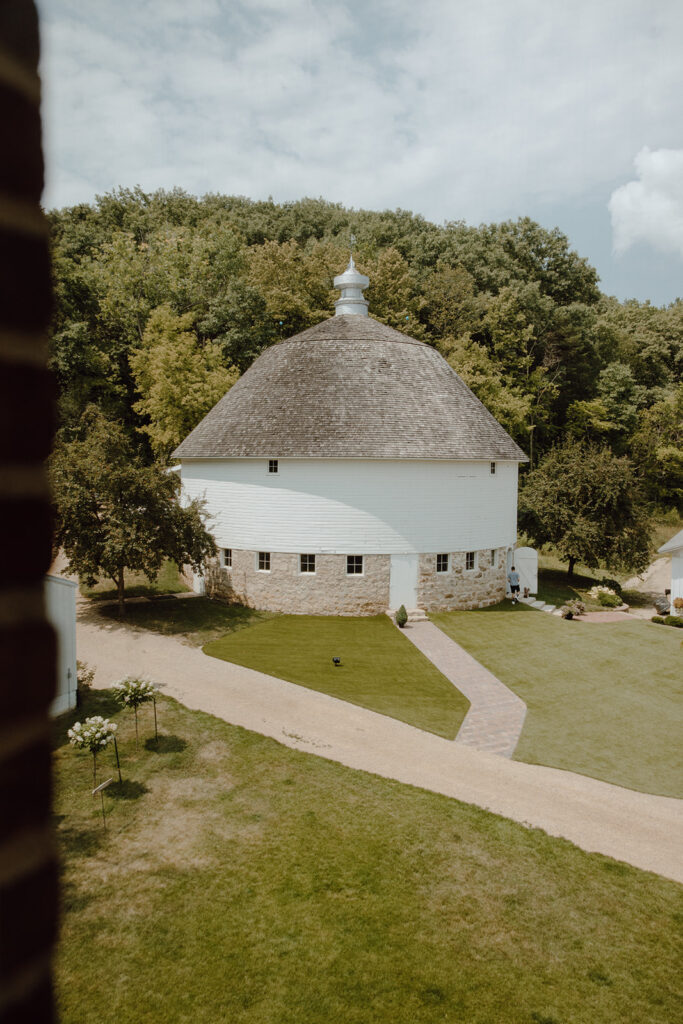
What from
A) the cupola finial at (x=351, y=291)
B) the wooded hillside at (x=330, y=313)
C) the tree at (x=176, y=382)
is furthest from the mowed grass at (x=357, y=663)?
the wooded hillside at (x=330, y=313)

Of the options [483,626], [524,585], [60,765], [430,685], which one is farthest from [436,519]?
[60,765]

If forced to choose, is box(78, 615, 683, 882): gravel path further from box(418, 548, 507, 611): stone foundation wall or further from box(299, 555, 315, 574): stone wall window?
box(418, 548, 507, 611): stone foundation wall

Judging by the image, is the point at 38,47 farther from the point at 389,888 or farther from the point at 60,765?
the point at 60,765

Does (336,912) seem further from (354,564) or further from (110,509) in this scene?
(354,564)

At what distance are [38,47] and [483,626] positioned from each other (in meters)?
26.4

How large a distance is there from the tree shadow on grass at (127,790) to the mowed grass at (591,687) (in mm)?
8406

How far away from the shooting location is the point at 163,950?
863 centimetres

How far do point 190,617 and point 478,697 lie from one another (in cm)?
1220

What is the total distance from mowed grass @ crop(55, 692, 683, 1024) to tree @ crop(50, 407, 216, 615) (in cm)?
1052

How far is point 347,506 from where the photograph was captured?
1054 inches

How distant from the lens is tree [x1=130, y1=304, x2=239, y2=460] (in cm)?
3844

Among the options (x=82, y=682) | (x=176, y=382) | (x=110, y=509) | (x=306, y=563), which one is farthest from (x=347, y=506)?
(x=176, y=382)

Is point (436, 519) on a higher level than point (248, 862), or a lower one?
Result: higher

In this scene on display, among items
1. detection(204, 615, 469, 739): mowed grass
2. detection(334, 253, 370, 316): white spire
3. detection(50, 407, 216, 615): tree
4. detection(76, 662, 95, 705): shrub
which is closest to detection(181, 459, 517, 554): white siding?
detection(204, 615, 469, 739): mowed grass
